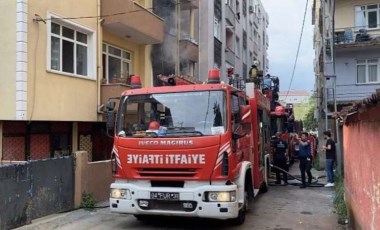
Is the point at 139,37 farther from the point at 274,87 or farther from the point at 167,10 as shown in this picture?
the point at 274,87

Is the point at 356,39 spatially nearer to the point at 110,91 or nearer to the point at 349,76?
the point at 349,76

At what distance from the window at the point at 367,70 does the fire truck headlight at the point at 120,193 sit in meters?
21.2

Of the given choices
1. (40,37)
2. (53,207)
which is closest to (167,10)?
(40,37)

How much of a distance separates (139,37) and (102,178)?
20.7 ft

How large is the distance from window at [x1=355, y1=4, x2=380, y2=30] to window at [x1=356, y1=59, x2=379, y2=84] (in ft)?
6.49

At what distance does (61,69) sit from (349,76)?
18742mm

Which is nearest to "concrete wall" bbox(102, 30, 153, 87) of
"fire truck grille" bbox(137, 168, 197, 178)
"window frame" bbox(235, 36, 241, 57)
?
"fire truck grille" bbox(137, 168, 197, 178)

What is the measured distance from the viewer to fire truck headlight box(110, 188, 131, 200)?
722 centimetres

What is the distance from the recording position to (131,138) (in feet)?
24.1

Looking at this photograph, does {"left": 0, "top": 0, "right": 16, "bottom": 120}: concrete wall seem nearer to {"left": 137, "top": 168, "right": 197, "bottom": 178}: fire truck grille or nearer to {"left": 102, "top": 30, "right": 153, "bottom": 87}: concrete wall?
{"left": 137, "top": 168, "right": 197, "bottom": 178}: fire truck grille

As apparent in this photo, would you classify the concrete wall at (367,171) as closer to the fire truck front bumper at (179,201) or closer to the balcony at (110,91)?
the fire truck front bumper at (179,201)

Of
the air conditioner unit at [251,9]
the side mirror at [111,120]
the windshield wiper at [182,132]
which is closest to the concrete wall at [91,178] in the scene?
the side mirror at [111,120]

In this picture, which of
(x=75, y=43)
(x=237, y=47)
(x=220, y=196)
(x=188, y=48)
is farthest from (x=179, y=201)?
(x=237, y=47)

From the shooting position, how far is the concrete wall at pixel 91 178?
9508 mm
